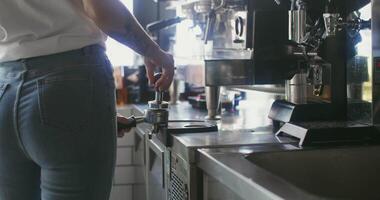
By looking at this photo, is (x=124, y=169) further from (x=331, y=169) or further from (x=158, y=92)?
(x=331, y=169)

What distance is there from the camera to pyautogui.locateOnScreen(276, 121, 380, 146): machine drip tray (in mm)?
1237

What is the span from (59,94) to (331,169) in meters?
0.60

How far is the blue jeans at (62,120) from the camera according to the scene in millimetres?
988

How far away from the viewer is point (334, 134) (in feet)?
4.11

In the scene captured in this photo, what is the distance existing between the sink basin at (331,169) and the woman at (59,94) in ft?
1.12

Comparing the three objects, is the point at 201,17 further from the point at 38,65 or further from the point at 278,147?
the point at 38,65

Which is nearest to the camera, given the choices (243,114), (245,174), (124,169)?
(245,174)

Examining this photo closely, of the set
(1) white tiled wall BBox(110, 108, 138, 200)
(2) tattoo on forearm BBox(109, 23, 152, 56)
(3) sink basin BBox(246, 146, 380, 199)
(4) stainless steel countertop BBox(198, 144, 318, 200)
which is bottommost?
(1) white tiled wall BBox(110, 108, 138, 200)

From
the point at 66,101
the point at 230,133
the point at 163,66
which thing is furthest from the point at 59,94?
the point at 230,133

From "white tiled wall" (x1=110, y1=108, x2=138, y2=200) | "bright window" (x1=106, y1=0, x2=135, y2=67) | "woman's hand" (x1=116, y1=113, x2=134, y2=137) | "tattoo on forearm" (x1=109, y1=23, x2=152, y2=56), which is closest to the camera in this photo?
"tattoo on forearm" (x1=109, y1=23, x2=152, y2=56)

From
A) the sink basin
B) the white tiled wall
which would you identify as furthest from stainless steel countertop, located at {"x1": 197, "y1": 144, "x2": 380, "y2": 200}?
the white tiled wall

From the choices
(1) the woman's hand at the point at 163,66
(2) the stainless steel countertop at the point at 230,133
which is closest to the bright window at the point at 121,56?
(2) the stainless steel countertop at the point at 230,133

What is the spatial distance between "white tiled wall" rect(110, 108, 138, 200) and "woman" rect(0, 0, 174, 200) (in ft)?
4.06

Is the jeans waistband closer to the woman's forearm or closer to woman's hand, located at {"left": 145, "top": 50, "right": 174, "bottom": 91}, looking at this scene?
the woman's forearm
